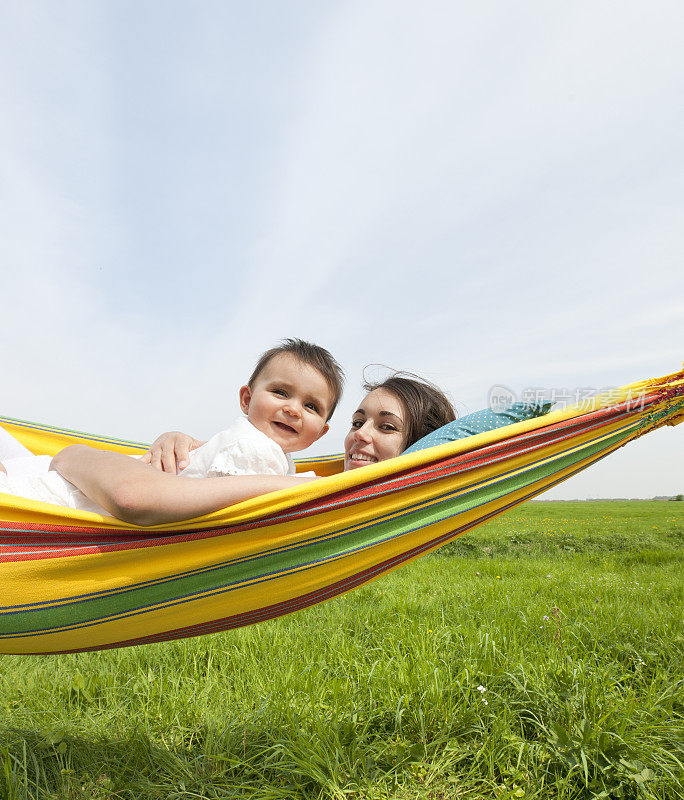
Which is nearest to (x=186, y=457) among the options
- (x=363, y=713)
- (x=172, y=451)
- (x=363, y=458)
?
(x=172, y=451)

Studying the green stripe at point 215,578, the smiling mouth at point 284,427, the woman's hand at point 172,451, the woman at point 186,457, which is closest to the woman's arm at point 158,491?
the woman at point 186,457

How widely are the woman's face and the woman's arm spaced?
2.06 feet

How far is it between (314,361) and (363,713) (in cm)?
120

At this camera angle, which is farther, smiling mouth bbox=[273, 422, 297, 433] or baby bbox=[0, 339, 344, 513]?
smiling mouth bbox=[273, 422, 297, 433]

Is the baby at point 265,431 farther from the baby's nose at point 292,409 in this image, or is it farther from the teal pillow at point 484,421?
the teal pillow at point 484,421

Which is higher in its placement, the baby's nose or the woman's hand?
the baby's nose

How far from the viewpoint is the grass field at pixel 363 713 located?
5.23 feet

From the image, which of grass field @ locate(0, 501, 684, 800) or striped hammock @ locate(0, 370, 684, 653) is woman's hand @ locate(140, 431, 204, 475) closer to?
striped hammock @ locate(0, 370, 684, 653)

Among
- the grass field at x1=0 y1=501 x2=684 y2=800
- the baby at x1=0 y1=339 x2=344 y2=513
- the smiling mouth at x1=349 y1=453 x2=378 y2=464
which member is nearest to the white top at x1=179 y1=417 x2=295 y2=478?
the baby at x1=0 y1=339 x2=344 y2=513

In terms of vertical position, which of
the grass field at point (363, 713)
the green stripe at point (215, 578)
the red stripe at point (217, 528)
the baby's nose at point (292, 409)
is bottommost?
the grass field at point (363, 713)

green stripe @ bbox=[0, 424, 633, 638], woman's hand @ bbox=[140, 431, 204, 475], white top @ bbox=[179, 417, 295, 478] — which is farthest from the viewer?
woman's hand @ bbox=[140, 431, 204, 475]

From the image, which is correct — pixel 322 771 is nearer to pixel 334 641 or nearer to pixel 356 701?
pixel 356 701

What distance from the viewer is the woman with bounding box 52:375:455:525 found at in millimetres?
1119

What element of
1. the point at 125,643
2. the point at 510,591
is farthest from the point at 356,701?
the point at 510,591
